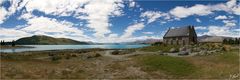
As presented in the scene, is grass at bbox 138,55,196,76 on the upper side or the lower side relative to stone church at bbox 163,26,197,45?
lower

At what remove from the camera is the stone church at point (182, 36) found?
102 meters

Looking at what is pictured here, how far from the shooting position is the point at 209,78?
2591 centimetres

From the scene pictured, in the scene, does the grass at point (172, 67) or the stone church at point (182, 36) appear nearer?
the grass at point (172, 67)

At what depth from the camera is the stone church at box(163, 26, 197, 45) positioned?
10244cm

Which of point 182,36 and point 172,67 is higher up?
point 182,36

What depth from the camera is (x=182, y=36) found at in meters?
105

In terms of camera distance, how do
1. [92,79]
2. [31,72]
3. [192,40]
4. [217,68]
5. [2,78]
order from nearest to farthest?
[2,78] → [92,79] → [31,72] → [217,68] → [192,40]

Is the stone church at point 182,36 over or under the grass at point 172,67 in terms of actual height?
over

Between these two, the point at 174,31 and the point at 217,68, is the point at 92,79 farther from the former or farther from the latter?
the point at 174,31

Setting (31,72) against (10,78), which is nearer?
(10,78)

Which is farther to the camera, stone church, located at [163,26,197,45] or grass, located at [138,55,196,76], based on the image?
stone church, located at [163,26,197,45]

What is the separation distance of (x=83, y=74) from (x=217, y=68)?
16.7m

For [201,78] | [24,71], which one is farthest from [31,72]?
[201,78]

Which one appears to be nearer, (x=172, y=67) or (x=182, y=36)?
(x=172, y=67)
